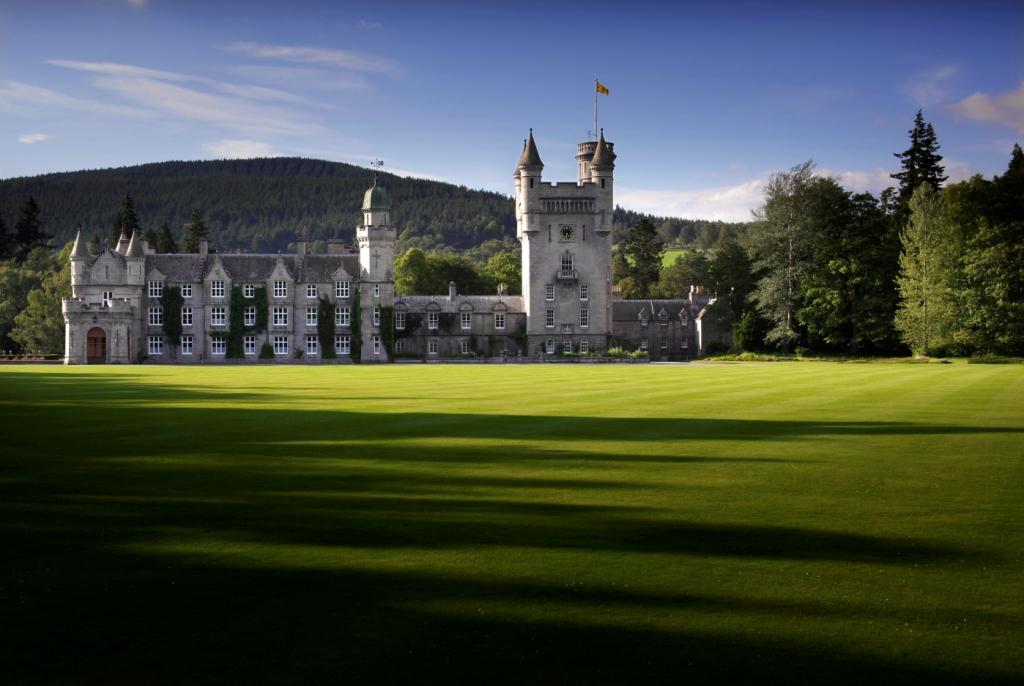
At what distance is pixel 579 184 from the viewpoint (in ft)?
282

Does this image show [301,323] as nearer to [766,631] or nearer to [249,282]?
[249,282]

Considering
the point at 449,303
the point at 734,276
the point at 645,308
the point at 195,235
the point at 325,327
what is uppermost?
the point at 195,235

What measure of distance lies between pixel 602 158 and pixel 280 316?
3041 cm

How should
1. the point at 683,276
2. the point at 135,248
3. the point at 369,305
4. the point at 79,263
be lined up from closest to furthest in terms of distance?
the point at 79,263 → the point at 135,248 → the point at 369,305 → the point at 683,276

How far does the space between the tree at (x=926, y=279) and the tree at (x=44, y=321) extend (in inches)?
2554

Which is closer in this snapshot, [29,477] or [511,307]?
[29,477]

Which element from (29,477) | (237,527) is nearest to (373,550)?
(237,527)

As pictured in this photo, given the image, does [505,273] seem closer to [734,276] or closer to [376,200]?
[734,276]

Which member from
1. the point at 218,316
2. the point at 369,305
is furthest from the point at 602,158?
the point at 218,316

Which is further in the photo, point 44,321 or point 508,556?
point 44,321

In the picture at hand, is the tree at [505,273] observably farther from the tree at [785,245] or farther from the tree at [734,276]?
the tree at [785,245]

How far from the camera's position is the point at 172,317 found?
260ft

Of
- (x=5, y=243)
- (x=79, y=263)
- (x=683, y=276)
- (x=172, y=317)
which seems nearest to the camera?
(x=79, y=263)

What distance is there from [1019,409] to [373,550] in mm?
20221
